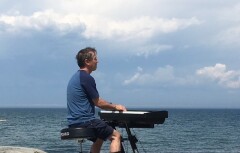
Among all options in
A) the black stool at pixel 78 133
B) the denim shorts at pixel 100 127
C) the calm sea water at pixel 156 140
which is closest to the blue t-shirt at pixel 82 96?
the denim shorts at pixel 100 127

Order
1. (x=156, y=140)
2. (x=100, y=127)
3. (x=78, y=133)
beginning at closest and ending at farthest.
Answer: (x=78, y=133) < (x=100, y=127) < (x=156, y=140)

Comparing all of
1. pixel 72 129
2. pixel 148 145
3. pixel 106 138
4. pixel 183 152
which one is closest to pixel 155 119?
pixel 106 138

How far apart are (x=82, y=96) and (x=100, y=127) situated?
0.50m

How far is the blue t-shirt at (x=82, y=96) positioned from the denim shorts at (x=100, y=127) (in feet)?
0.19

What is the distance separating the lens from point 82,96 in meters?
6.88

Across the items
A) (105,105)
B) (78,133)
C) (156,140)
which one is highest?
(105,105)

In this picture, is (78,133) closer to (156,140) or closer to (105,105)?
(105,105)

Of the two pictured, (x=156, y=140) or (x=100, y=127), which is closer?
(x=100, y=127)

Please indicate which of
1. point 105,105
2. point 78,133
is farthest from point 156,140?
point 78,133

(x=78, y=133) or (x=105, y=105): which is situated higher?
(x=105, y=105)

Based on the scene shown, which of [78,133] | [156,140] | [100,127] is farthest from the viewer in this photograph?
[156,140]

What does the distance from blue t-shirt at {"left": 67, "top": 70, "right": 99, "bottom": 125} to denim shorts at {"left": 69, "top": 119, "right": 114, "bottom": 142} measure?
57 millimetres

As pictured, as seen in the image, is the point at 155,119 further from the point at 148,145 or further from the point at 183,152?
the point at 148,145

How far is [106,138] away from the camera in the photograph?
693 cm
